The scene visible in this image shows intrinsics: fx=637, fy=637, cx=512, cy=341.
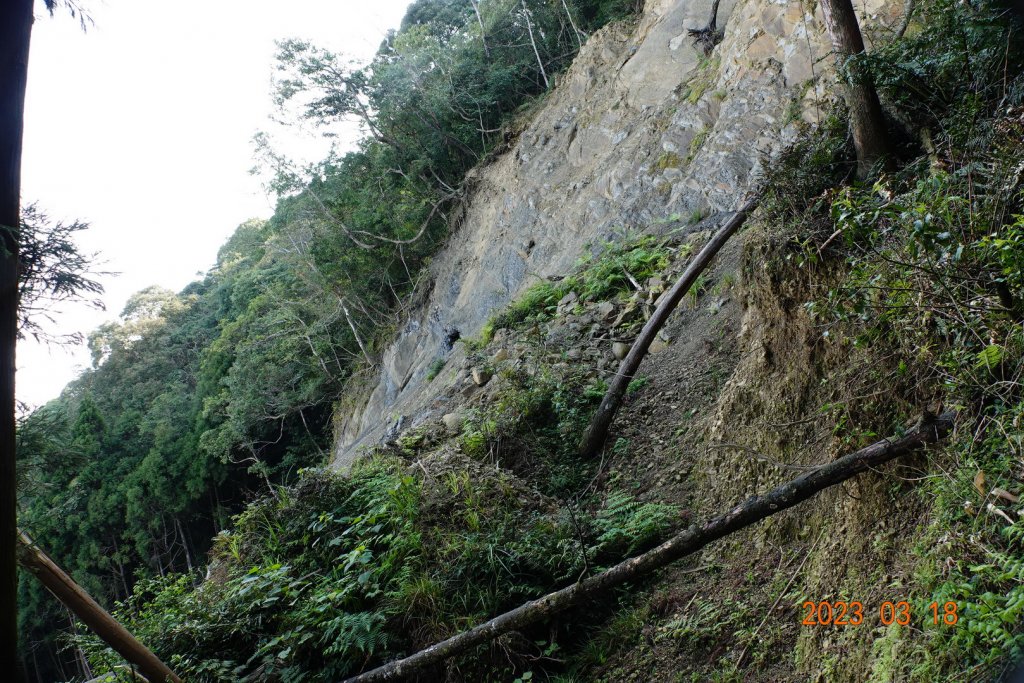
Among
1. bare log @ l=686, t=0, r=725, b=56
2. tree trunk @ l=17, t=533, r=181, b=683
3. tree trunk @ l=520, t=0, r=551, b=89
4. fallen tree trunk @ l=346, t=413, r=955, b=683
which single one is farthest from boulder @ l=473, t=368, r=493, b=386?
tree trunk @ l=520, t=0, r=551, b=89

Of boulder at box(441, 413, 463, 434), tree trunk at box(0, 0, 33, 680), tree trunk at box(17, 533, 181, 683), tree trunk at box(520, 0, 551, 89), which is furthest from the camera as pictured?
tree trunk at box(520, 0, 551, 89)

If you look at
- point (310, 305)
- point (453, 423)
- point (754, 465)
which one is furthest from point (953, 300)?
point (310, 305)

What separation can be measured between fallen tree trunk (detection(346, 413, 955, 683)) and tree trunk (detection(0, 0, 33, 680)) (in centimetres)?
312

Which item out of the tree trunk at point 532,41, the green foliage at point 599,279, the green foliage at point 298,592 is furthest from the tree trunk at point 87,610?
the tree trunk at point 532,41

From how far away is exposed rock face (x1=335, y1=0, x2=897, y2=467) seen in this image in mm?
11109

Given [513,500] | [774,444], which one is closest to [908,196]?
[774,444]

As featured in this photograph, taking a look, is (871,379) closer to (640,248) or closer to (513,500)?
(513,500)

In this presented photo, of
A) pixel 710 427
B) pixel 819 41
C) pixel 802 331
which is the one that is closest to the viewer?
pixel 802 331

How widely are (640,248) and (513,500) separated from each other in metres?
→ 5.92

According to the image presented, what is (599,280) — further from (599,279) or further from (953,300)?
(953,300)

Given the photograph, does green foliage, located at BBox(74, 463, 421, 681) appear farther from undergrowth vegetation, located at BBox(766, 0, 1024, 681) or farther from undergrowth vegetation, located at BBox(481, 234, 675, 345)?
undergrowth vegetation, located at BBox(481, 234, 675, 345)

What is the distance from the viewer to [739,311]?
787cm

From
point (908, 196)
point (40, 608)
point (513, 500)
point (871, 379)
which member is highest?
point (908, 196)

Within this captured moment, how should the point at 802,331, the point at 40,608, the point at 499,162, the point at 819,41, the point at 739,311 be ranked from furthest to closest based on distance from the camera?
the point at 40,608, the point at 499,162, the point at 819,41, the point at 739,311, the point at 802,331
